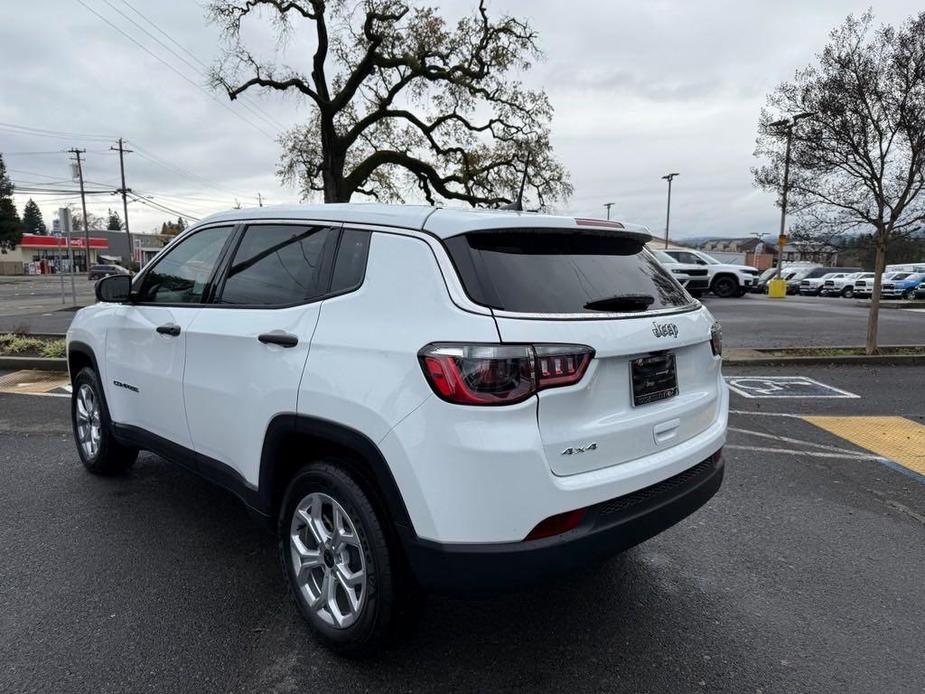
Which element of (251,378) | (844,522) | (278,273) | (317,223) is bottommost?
(844,522)

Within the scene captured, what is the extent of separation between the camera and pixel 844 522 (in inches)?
154

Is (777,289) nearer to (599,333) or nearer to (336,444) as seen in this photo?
(599,333)

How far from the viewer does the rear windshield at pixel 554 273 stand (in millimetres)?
2270

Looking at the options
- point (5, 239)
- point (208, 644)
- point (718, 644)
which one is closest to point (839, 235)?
point (718, 644)

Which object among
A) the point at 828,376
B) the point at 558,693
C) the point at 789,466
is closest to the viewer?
the point at 558,693

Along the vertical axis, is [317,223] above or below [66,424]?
above

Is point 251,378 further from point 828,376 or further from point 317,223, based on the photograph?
→ point 828,376

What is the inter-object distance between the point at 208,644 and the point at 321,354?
1339 millimetres

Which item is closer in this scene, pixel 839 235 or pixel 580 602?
pixel 580 602

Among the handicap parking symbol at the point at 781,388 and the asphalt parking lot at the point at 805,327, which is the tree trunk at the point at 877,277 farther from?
the handicap parking symbol at the point at 781,388

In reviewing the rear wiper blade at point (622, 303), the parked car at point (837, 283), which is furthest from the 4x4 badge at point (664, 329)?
the parked car at point (837, 283)

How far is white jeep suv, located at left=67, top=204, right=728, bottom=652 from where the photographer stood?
6.92 feet

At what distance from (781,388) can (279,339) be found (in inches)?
278

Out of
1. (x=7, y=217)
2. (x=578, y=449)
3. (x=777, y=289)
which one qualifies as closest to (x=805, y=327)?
(x=578, y=449)
